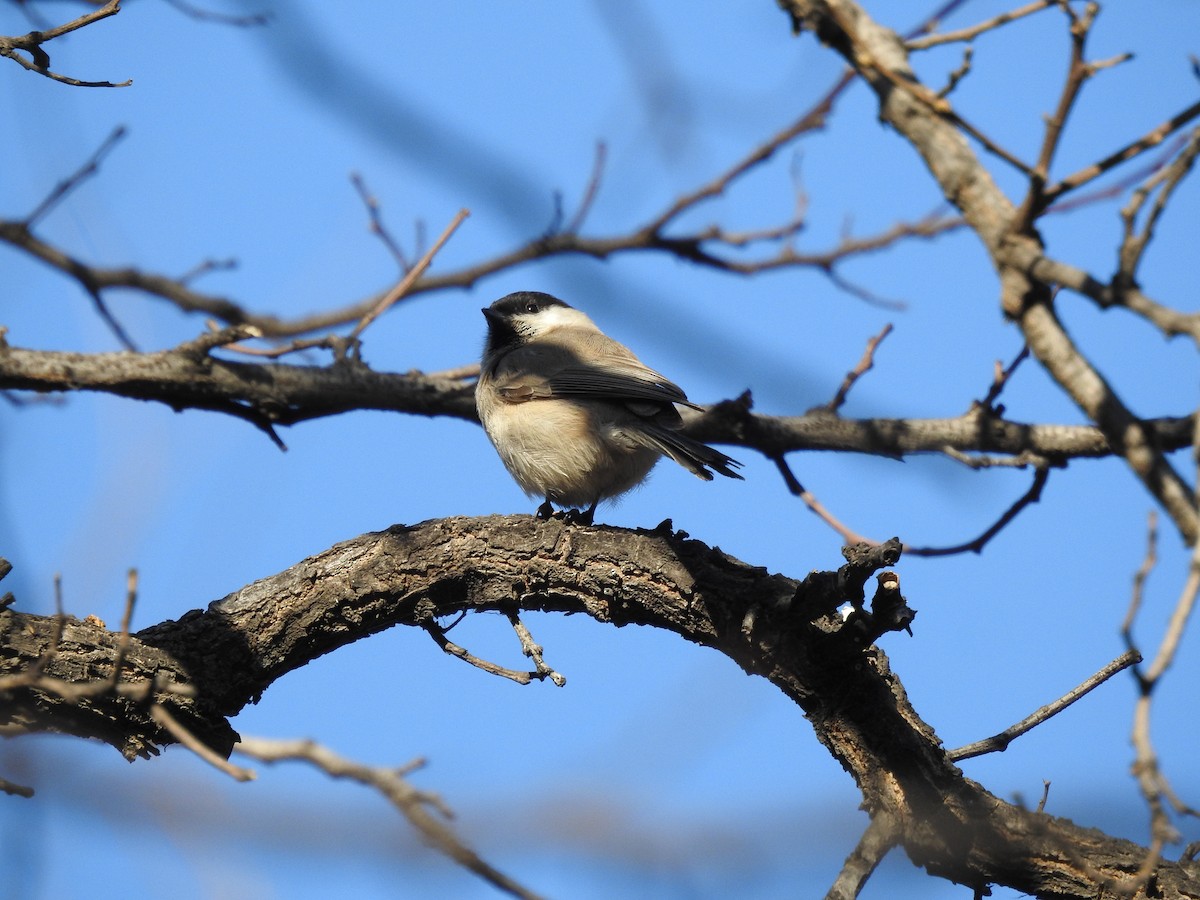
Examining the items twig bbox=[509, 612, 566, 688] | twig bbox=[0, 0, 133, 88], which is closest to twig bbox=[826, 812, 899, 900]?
twig bbox=[509, 612, 566, 688]

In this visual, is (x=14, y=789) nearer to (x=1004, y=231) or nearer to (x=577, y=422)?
(x=1004, y=231)

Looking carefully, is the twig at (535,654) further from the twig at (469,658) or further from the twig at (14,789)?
the twig at (14,789)

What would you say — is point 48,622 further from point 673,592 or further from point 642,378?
point 642,378

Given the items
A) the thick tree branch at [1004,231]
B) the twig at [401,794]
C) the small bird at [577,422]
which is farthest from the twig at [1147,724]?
the small bird at [577,422]

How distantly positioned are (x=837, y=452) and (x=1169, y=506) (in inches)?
118

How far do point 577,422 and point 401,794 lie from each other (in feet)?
10.6

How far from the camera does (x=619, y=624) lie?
155 inches

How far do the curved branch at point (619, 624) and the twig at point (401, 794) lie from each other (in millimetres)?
1789

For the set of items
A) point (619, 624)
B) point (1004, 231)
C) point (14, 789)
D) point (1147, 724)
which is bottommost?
point (14, 789)

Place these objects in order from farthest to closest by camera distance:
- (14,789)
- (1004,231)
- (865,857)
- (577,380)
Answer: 1. (577,380)
2. (865,857)
3. (1004,231)
4. (14,789)

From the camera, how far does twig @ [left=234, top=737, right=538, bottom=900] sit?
58.9 inches

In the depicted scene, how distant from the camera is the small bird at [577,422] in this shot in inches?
187

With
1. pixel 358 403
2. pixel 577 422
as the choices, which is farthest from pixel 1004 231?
pixel 358 403

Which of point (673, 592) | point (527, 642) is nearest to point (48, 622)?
point (527, 642)
